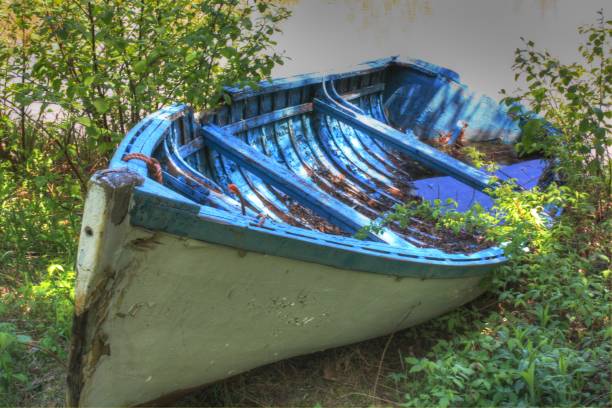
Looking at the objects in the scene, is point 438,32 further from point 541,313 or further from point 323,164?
point 541,313

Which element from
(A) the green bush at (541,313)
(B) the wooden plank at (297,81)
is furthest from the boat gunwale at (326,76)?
(A) the green bush at (541,313)

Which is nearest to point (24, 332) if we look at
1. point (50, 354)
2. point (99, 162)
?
point (50, 354)

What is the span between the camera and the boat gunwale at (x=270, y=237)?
210 cm

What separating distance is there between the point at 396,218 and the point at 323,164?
1.40 metres

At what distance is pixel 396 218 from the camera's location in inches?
153

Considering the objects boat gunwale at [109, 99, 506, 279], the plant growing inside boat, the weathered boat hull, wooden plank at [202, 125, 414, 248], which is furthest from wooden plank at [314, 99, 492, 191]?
the weathered boat hull

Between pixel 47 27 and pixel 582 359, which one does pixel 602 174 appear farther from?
pixel 47 27

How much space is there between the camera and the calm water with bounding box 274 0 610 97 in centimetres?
1259

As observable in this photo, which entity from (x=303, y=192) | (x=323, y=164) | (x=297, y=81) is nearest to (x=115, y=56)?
(x=297, y=81)

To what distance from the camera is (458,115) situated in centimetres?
654

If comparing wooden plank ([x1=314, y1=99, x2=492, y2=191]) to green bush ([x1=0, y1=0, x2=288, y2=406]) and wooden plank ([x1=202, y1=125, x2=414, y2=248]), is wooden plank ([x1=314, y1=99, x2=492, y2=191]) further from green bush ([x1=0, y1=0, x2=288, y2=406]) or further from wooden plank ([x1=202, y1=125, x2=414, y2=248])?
wooden plank ([x1=202, y1=125, x2=414, y2=248])

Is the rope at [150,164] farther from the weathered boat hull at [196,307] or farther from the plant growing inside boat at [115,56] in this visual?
the plant growing inside boat at [115,56]

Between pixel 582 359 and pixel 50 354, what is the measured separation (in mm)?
2371

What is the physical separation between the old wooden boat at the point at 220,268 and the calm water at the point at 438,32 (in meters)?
6.86
